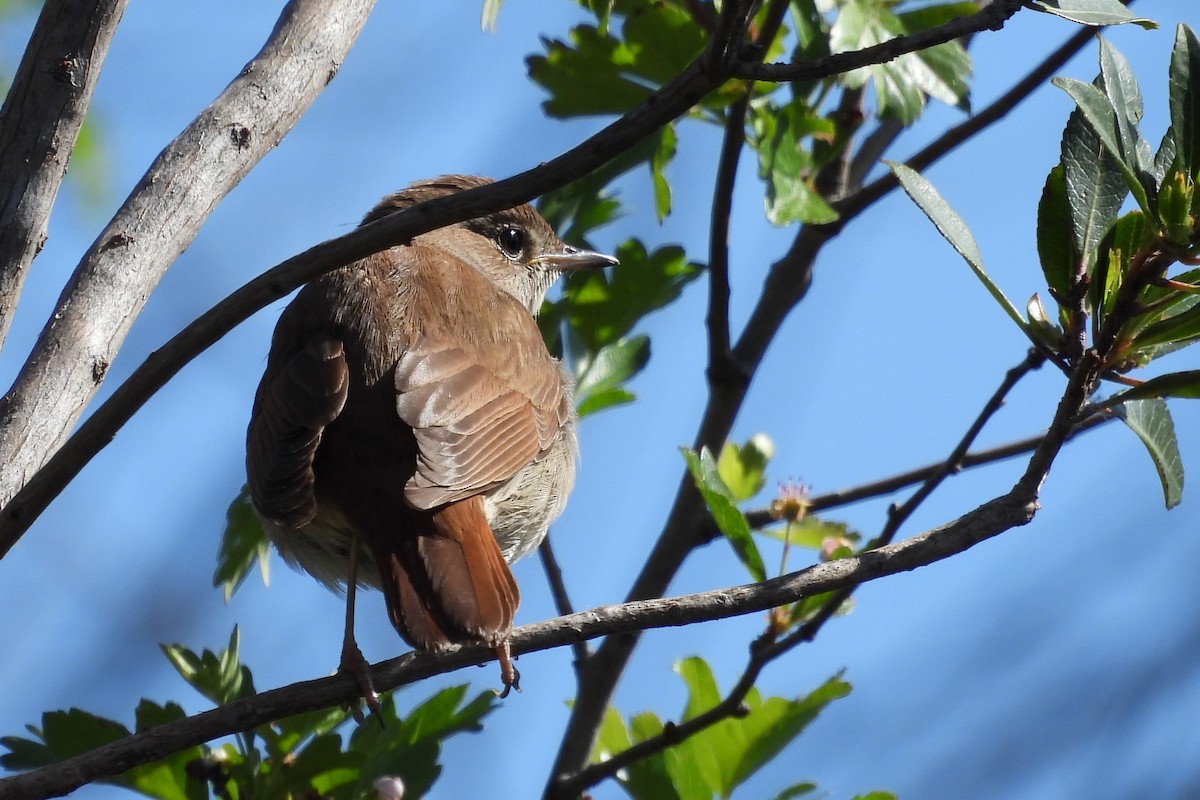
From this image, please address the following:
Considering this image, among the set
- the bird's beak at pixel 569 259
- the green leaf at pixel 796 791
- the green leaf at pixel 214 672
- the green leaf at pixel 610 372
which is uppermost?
the bird's beak at pixel 569 259

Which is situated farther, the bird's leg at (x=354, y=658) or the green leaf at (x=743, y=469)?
the green leaf at (x=743, y=469)

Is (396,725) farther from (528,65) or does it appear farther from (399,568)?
(528,65)

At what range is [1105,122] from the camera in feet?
7.66

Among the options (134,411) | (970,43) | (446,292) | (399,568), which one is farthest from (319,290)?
(970,43)

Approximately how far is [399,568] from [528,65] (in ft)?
5.78

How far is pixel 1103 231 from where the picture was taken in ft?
8.30

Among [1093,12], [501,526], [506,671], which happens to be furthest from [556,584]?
Answer: [1093,12]

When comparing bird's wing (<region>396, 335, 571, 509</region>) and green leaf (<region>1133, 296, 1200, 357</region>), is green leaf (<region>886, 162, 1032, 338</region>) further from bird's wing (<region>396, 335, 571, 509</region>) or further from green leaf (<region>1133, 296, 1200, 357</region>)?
bird's wing (<region>396, 335, 571, 509</region>)

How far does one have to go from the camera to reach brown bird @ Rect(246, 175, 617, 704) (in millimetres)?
3150

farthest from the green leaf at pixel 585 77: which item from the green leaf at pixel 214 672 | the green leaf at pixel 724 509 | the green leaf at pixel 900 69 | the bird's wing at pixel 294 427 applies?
the green leaf at pixel 214 672

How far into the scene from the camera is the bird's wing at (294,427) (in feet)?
10.7

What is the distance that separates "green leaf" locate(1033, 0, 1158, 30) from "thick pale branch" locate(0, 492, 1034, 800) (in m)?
0.82

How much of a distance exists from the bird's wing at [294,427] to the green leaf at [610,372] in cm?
91

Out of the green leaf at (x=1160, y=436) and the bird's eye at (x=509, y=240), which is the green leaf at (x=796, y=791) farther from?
the bird's eye at (x=509, y=240)
